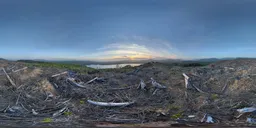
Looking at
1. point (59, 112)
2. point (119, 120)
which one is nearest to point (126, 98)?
point (119, 120)

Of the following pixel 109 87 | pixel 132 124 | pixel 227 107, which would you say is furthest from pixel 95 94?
pixel 227 107

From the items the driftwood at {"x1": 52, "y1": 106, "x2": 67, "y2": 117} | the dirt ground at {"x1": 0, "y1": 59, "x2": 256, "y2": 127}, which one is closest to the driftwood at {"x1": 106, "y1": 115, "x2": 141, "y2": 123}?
the dirt ground at {"x1": 0, "y1": 59, "x2": 256, "y2": 127}

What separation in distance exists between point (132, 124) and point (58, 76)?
6.13 metres

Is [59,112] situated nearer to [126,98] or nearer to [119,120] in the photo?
[119,120]

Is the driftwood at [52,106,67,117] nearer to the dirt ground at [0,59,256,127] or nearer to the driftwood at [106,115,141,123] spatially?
the dirt ground at [0,59,256,127]

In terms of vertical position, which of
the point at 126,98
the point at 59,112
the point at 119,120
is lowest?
the point at 119,120

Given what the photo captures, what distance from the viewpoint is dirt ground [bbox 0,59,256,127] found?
11.9 meters

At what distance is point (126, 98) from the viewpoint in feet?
46.7

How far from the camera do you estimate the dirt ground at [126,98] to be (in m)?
11.9

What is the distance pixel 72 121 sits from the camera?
1188 cm

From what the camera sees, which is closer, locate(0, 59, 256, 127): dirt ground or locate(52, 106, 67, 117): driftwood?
locate(0, 59, 256, 127): dirt ground

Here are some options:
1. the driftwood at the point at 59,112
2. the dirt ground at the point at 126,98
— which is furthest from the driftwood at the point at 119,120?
the driftwood at the point at 59,112

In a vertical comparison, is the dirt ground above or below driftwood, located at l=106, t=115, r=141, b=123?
above

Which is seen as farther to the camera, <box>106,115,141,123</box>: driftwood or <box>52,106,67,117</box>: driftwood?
<box>52,106,67,117</box>: driftwood
